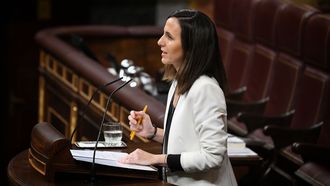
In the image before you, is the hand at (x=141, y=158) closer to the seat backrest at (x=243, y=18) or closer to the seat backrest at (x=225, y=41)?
the seat backrest at (x=243, y=18)

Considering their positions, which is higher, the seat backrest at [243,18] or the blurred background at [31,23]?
the seat backrest at [243,18]

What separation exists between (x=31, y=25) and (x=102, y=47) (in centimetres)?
154

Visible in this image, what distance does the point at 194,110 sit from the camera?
2.42m

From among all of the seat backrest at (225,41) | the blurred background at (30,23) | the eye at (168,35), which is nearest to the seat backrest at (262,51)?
the seat backrest at (225,41)

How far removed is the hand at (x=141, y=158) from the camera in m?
2.48

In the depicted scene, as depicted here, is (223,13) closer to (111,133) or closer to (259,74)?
(259,74)

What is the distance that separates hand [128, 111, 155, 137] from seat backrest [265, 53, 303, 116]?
5.65ft

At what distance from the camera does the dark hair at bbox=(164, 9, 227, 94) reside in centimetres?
243

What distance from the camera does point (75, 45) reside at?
4945mm

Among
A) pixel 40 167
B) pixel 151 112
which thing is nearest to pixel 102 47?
Result: pixel 151 112

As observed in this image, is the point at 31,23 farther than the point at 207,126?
Yes

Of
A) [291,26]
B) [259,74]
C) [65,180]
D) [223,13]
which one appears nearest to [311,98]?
[291,26]

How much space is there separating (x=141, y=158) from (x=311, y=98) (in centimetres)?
177

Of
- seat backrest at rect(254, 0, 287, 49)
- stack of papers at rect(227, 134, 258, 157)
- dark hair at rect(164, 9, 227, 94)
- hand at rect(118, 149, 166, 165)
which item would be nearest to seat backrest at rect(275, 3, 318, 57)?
seat backrest at rect(254, 0, 287, 49)
